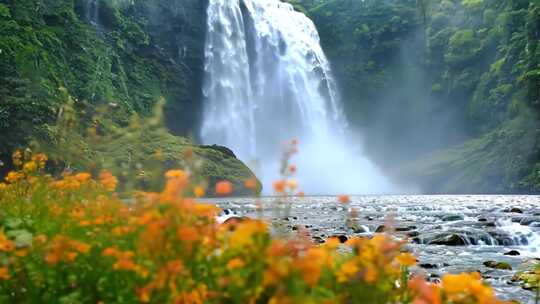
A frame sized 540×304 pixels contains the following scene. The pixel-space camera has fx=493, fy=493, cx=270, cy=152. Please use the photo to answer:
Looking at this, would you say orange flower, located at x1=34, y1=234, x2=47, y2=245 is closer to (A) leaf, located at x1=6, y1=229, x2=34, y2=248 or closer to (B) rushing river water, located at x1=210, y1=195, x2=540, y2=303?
(A) leaf, located at x1=6, y1=229, x2=34, y2=248

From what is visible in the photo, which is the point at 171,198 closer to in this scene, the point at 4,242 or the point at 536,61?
the point at 4,242

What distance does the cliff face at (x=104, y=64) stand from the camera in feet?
79.2

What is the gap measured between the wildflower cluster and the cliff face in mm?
16031

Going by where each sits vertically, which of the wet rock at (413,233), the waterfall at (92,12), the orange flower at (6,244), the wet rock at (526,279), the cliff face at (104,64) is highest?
the waterfall at (92,12)

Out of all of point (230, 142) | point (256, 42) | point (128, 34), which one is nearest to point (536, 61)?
point (256, 42)

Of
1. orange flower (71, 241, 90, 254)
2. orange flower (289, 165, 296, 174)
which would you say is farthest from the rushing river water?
orange flower (289, 165, 296, 174)

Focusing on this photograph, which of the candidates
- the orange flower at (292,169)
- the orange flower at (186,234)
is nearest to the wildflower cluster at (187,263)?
the orange flower at (186,234)

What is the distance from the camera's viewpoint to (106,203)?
117 inches

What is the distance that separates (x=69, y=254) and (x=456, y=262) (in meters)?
9.18

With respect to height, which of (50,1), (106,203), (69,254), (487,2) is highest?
(487,2)

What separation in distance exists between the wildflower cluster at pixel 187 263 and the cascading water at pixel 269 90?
38.4 metres

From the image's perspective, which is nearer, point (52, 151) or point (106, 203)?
point (106, 203)

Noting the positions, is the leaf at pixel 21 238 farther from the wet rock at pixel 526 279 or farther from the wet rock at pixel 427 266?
the wet rock at pixel 427 266

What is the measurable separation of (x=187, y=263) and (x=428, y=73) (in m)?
71.2
